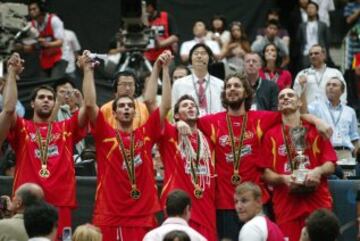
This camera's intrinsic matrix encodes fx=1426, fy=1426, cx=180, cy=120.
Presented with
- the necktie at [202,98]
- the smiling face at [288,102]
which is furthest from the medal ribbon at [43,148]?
the necktie at [202,98]

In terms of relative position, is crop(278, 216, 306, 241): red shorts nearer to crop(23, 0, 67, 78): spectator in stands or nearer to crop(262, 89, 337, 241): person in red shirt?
crop(262, 89, 337, 241): person in red shirt

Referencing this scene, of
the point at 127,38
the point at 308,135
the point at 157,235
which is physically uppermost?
the point at 127,38

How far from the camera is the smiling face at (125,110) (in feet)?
48.5

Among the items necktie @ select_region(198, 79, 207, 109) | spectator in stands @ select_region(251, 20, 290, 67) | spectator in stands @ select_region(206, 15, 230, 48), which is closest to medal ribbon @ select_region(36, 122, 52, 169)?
necktie @ select_region(198, 79, 207, 109)

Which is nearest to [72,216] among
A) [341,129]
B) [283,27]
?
[341,129]

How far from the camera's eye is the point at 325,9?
24297 mm

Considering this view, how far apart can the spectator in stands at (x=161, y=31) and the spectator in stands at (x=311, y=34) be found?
2.06 metres

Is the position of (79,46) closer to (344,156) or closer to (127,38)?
→ (127,38)

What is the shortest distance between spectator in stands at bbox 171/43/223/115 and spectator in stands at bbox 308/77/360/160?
4.16 ft

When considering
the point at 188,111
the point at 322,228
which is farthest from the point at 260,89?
the point at 322,228

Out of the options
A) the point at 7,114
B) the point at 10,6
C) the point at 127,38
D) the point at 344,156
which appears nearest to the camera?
the point at 7,114

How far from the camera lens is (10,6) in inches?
795

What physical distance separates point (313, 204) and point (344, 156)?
2.76 m

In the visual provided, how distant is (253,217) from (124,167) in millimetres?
2581
